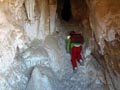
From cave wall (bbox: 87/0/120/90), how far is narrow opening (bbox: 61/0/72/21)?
1.68 m

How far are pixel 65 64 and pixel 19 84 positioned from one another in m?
1.13

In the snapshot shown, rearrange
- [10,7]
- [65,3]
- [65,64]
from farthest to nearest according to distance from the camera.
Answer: [65,3] → [65,64] → [10,7]

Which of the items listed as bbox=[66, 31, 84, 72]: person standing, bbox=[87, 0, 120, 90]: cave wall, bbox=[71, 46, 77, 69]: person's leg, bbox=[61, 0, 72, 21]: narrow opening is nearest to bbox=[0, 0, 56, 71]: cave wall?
bbox=[66, 31, 84, 72]: person standing

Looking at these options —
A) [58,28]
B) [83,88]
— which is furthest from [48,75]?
Answer: [58,28]

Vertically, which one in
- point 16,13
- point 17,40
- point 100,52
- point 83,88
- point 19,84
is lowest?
point 83,88

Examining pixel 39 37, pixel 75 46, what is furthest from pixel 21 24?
pixel 75 46

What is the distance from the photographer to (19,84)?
391cm

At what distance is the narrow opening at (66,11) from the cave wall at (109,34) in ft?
5.52

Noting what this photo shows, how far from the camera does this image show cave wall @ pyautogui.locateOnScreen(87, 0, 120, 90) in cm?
386

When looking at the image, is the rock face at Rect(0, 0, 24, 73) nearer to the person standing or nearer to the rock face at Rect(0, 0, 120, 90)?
the rock face at Rect(0, 0, 120, 90)

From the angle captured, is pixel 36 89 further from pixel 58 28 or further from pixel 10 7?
pixel 58 28

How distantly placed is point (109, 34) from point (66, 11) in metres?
2.36

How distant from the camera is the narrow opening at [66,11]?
6.12m

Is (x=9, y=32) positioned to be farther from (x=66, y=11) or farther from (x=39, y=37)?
(x=66, y=11)
